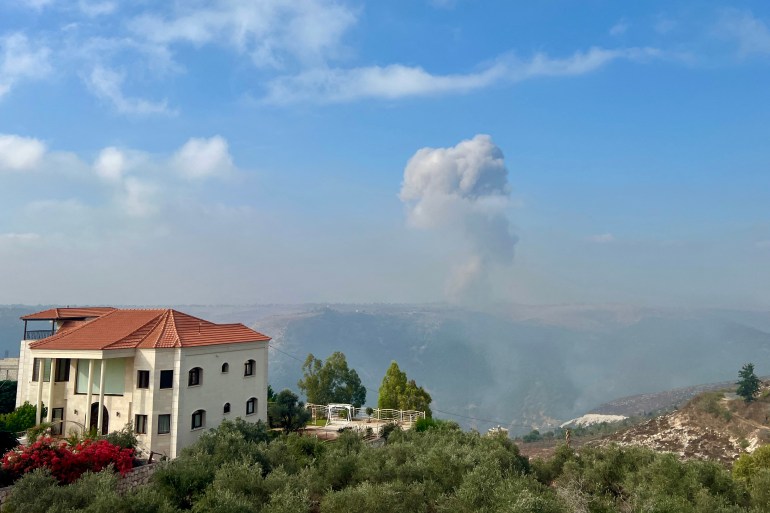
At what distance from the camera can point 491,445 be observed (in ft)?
108

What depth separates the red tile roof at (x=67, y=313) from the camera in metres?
41.1

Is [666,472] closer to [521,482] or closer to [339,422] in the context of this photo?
[521,482]

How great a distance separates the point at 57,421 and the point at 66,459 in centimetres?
1306

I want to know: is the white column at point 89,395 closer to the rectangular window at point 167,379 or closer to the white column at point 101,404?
the white column at point 101,404

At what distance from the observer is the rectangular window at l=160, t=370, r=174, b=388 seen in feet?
110

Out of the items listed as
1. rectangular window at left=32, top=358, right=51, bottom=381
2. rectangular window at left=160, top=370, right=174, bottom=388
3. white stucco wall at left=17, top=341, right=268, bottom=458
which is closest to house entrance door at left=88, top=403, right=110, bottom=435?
white stucco wall at left=17, top=341, right=268, bottom=458

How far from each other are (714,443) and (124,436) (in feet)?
188

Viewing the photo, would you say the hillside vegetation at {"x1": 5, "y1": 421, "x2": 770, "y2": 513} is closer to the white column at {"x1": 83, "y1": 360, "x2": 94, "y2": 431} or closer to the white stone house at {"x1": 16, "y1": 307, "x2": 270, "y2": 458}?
the white stone house at {"x1": 16, "y1": 307, "x2": 270, "y2": 458}

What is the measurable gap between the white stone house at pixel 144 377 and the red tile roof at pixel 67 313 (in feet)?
5.79

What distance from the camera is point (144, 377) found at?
33.6 metres

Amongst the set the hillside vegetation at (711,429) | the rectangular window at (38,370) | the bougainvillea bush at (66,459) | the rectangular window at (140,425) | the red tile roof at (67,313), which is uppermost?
the red tile roof at (67,313)

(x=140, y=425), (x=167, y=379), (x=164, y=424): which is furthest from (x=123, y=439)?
(x=167, y=379)

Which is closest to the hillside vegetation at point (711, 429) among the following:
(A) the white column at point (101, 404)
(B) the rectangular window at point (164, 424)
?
(B) the rectangular window at point (164, 424)

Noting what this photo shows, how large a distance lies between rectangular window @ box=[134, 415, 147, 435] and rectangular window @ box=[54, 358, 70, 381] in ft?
23.7
